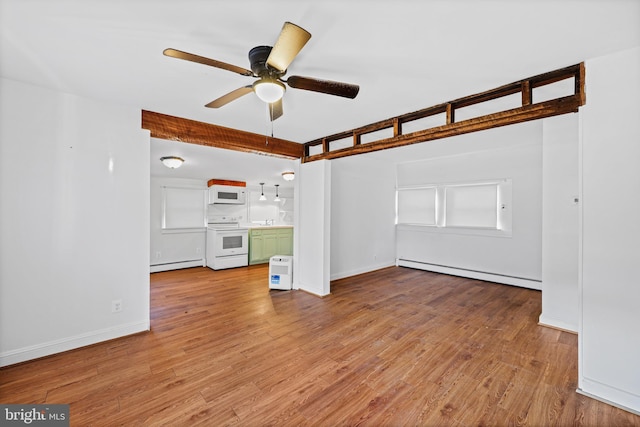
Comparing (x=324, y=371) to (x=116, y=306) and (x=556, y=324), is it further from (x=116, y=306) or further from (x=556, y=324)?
(x=556, y=324)

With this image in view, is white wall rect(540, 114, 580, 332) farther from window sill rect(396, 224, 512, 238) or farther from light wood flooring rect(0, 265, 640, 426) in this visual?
window sill rect(396, 224, 512, 238)

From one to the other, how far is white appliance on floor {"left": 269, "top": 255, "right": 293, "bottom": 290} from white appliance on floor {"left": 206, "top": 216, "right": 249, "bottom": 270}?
1966 millimetres

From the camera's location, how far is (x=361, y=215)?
5441 millimetres

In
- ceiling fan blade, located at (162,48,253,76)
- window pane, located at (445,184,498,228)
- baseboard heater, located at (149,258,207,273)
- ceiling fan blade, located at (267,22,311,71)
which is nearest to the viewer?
ceiling fan blade, located at (267,22,311,71)

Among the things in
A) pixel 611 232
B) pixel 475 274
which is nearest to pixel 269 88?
pixel 611 232

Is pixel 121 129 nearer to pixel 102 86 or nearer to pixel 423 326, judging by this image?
pixel 102 86

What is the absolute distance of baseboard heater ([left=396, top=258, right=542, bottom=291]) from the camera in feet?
14.3

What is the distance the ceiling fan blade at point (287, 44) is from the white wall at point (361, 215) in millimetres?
3236

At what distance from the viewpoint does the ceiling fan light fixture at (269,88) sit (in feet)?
5.43

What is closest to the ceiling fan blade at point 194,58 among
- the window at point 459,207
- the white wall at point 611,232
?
the white wall at point 611,232

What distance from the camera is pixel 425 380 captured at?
2.04 meters

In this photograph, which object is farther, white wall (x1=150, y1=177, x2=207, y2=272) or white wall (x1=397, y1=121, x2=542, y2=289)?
white wall (x1=150, y1=177, x2=207, y2=272)

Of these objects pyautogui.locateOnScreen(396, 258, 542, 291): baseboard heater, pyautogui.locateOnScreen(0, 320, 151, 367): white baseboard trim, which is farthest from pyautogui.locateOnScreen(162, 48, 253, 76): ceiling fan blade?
pyautogui.locateOnScreen(396, 258, 542, 291): baseboard heater

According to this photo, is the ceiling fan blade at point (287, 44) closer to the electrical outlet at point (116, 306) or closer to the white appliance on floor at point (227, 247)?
the electrical outlet at point (116, 306)
